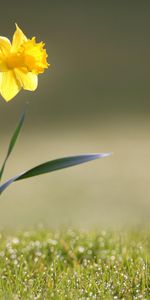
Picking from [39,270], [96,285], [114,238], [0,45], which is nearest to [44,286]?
[96,285]

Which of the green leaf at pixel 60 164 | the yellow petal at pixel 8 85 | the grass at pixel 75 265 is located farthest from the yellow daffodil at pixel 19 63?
the grass at pixel 75 265

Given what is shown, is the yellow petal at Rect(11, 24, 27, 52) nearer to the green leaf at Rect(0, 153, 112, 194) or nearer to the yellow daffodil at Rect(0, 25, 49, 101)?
the yellow daffodil at Rect(0, 25, 49, 101)

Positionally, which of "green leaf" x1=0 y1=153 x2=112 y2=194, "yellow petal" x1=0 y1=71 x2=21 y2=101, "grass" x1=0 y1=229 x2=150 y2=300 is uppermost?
"yellow petal" x1=0 y1=71 x2=21 y2=101

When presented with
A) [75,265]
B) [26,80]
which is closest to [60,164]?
[26,80]

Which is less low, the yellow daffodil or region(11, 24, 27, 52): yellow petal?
region(11, 24, 27, 52): yellow petal

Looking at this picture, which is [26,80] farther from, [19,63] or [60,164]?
[60,164]

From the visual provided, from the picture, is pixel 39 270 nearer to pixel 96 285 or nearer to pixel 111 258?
pixel 111 258

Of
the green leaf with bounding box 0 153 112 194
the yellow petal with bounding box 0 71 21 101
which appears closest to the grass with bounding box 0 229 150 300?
the green leaf with bounding box 0 153 112 194
